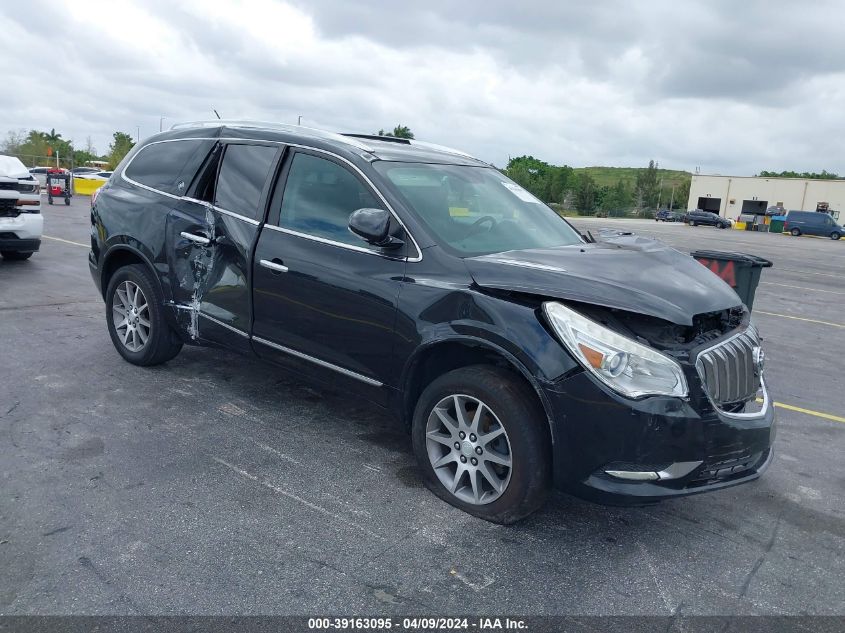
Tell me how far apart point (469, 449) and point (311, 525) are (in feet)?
2.80

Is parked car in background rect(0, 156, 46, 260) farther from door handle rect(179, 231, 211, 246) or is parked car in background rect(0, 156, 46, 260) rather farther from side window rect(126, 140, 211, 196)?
door handle rect(179, 231, 211, 246)

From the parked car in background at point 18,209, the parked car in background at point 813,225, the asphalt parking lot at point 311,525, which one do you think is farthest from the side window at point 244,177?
the parked car in background at point 813,225

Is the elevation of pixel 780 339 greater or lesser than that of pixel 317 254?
lesser

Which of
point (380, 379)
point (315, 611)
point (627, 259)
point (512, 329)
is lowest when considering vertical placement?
point (315, 611)

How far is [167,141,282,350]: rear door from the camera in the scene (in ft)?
14.6

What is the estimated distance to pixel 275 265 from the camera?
4.20m

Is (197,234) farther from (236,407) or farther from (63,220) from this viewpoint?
(63,220)

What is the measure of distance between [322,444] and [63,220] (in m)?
17.1

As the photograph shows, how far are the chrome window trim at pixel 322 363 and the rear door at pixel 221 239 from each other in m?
0.21

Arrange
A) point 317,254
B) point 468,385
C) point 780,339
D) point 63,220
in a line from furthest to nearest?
1. point 63,220
2. point 780,339
3. point 317,254
4. point 468,385

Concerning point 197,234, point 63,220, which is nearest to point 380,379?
point 197,234

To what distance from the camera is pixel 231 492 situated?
3.61m

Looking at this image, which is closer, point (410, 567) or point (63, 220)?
point (410, 567)

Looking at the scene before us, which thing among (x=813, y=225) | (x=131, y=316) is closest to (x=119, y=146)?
(x=813, y=225)
